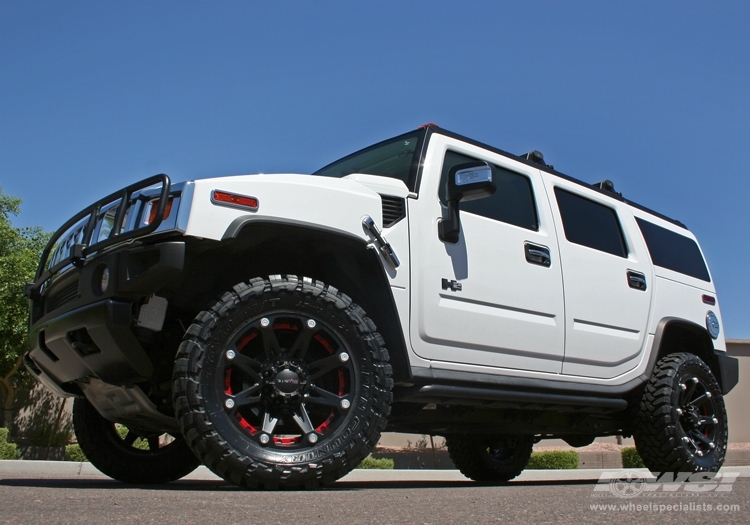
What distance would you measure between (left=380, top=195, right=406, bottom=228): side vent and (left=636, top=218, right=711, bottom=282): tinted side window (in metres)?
2.78

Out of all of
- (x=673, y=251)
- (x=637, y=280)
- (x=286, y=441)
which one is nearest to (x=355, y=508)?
(x=286, y=441)

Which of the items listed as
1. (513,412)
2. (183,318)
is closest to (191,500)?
(183,318)

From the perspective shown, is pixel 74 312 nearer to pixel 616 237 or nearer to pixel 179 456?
pixel 179 456

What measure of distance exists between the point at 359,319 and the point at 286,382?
0.47m

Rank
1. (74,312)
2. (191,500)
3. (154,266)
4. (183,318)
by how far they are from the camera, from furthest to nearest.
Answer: (183,318), (74,312), (154,266), (191,500)

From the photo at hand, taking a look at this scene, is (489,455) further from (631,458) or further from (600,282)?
(631,458)

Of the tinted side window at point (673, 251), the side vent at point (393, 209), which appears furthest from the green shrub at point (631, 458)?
the side vent at point (393, 209)

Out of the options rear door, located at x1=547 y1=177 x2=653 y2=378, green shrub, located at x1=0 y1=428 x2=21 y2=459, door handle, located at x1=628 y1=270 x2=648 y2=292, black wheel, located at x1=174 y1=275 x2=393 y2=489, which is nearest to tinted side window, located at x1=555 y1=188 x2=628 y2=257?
rear door, located at x1=547 y1=177 x2=653 y2=378

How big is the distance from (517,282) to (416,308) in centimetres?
84

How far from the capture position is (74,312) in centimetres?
342

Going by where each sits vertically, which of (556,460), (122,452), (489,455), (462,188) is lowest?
(556,460)

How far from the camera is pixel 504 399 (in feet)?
14.5

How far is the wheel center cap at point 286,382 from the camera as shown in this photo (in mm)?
3324

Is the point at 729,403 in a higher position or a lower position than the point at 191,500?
lower
